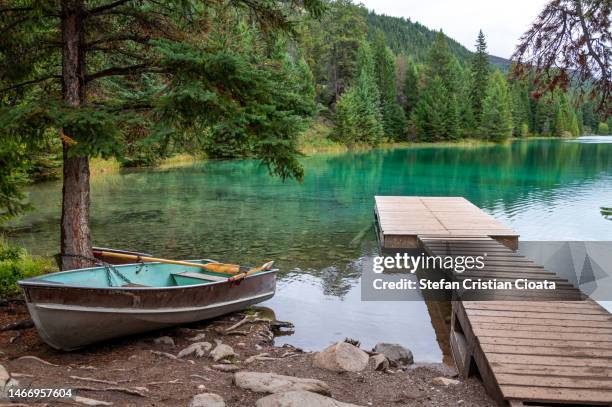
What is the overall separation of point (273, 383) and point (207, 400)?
83cm

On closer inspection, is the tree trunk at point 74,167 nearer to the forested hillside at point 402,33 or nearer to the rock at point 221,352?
the rock at point 221,352

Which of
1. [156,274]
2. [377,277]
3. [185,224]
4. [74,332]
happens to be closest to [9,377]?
[74,332]

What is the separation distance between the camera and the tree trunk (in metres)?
7.61

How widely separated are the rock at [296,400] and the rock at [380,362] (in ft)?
6.44

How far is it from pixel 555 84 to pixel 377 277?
730 centimetres

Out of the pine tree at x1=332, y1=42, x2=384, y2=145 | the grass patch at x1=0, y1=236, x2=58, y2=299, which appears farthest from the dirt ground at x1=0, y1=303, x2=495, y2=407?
the pine tree at x1=332, y1=42, x2=384, y2=145

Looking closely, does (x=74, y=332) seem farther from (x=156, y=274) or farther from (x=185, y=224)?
(x=185, y=224)

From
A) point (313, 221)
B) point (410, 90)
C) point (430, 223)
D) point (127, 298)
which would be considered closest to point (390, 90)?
point (410, 90)

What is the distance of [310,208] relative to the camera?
21312 millimetres

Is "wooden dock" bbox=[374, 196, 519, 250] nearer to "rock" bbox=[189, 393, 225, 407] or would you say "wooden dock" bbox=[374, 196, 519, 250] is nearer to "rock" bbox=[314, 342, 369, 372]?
"rock" bbox=[314, 342, 369, 372]

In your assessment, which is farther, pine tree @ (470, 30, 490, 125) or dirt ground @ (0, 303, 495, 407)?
pine tree @ (470, 30, 490, 125)

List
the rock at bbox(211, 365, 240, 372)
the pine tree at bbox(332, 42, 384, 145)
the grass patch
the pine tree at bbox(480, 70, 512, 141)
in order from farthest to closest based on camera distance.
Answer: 1. the pine tree at bbox(480, 70, 512, 141)
2. the pine tree at bbox(332, 42, 384, 145)
3. the grass patch
4. the rock at bbox(211, 365, 240, 372)

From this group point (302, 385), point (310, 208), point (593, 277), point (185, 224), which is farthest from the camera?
point (310, 208)

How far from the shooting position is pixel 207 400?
4871 millimetres
